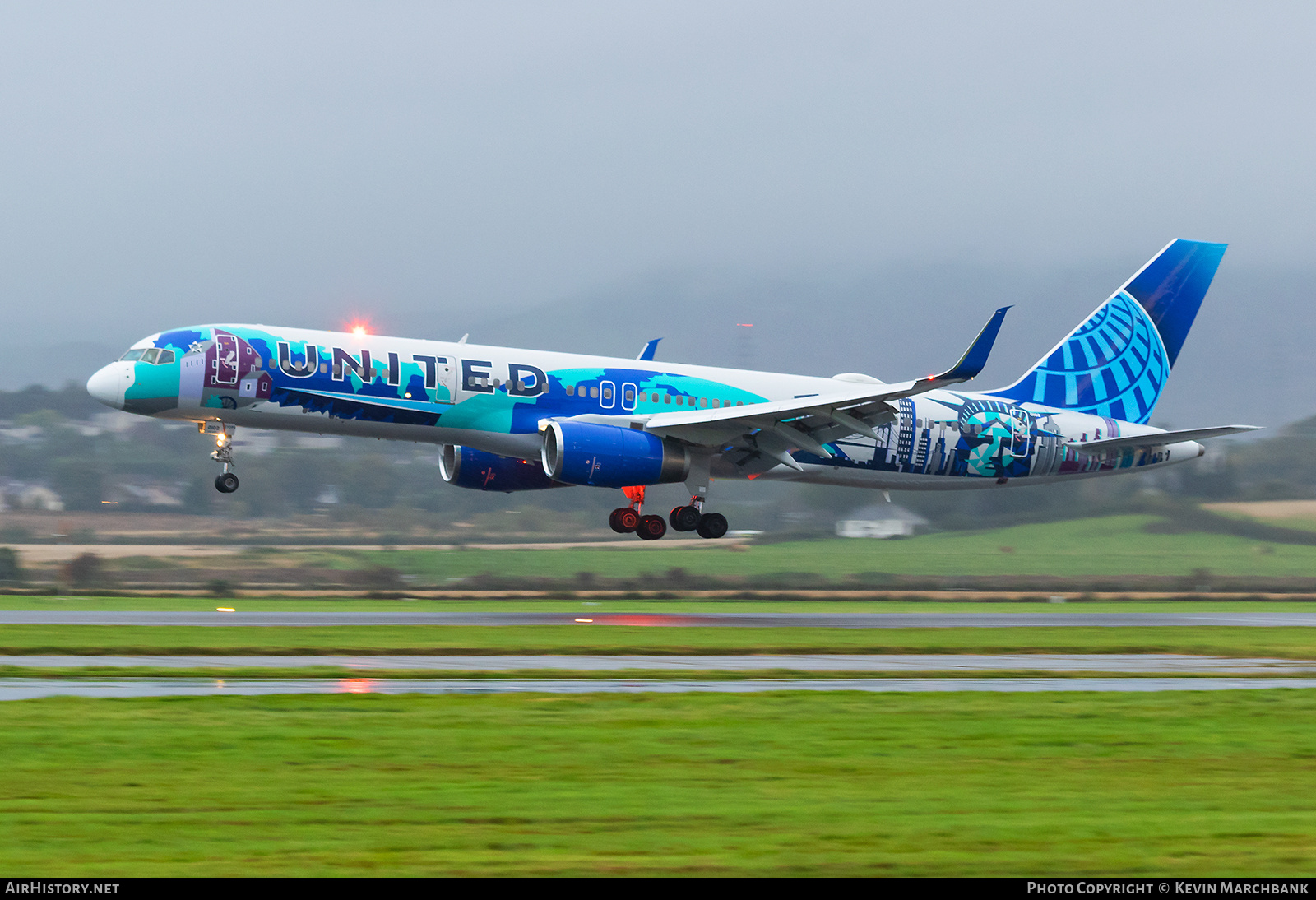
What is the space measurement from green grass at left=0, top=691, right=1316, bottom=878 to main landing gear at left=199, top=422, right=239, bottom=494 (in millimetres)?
18659

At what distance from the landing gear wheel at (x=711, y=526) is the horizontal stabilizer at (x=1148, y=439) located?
10671 mm

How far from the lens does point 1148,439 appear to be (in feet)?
136

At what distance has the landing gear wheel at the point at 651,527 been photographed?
39.0 metres

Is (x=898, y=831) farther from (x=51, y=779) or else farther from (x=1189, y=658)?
(x=1189, y=658)

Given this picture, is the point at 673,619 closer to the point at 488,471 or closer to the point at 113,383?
the point at 488,471

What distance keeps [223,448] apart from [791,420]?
46.9 ft

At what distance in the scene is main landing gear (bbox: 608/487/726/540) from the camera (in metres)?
39.2

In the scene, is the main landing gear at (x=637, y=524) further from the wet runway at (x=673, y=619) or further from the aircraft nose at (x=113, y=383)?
the aircraft nose at (x=113, y=383)

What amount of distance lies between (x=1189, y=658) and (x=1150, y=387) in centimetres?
1987

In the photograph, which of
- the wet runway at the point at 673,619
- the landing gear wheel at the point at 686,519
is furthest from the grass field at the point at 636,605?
the landing gear wheel at the point at 686,519

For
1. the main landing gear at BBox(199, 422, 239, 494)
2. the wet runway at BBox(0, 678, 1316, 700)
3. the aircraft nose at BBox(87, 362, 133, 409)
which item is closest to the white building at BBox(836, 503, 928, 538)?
the main landing gear at BBox(199, 422, 239, 494)

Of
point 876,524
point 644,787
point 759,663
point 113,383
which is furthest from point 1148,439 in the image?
point 644,787

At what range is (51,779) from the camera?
483 inches
